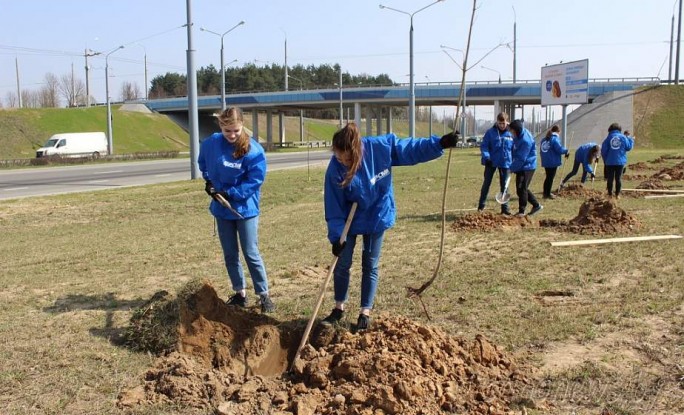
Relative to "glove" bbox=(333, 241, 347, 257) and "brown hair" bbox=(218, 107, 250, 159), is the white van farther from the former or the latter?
"glove" bbox=(333, 241, 347, 257)

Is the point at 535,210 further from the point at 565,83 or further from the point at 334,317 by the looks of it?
the point at 565,83

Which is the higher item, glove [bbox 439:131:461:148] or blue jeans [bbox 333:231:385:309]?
glove [bbox 439:131:461:148]

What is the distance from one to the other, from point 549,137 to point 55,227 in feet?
36.9

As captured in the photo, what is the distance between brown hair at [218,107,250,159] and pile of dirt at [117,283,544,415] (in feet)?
4.80

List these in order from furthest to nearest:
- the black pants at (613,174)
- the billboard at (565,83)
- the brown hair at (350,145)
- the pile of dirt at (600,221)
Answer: the billboard at (565,83), the black pants at (613,174), the pile of dirt at (600,221), the brown hair at (350,145)

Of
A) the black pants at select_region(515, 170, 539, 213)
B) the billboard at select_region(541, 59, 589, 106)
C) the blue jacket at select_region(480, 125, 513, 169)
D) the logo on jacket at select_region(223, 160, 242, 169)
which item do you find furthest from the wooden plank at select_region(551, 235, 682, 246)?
the billboard at select_region(541, 59, 589, 106)

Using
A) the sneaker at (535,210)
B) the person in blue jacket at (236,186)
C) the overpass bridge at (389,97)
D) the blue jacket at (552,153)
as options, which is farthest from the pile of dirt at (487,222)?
the overpass bridge at (389,97)

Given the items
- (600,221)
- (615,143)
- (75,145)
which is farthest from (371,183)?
(75,145)

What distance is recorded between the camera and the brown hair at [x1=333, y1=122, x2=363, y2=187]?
4.61m

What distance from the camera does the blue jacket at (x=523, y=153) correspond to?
1091 cm

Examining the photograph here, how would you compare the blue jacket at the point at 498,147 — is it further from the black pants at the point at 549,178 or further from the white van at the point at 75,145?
the white van at the point at 75,145

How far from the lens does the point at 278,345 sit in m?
4.93

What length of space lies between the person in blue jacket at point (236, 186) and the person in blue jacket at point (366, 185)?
953 mm

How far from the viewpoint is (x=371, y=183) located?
15.6 feet
